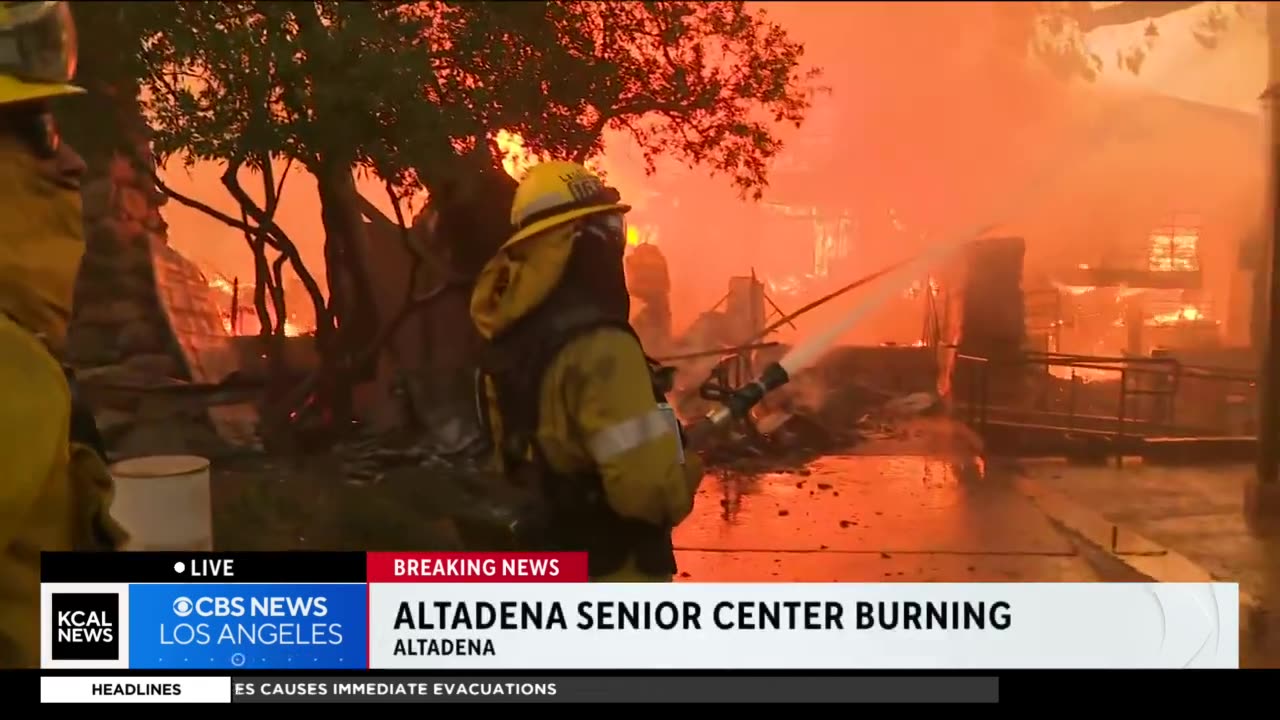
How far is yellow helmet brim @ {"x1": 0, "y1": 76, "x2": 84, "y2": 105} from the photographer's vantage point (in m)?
1.47

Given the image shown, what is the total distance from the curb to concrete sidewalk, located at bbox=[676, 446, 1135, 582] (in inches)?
1.2

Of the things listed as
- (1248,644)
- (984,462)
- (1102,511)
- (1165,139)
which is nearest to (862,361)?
(984,462)

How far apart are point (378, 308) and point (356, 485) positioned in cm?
48

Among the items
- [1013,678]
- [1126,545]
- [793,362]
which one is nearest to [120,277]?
[793,362]

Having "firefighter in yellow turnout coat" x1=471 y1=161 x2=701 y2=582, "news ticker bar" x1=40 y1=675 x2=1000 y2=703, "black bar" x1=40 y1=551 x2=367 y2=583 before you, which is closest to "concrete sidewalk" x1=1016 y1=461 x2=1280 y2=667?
"news ticker bar" x1=40 y1=675 x2=1000 y2=703

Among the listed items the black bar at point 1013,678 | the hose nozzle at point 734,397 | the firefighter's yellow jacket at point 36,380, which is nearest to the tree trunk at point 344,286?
the firefighter's yellow jacket at point 36,380

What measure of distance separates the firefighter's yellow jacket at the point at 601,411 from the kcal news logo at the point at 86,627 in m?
1.19

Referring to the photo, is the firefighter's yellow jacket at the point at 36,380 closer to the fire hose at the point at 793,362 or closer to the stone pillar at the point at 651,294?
the stone pillar at the point at 651,294

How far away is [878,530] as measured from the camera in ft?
6.95

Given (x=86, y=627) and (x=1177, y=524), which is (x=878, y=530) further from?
(x=86, y=627)

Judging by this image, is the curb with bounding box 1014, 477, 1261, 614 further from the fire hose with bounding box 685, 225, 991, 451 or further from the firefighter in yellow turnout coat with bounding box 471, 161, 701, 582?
the firefighter in yellow turnout coat with bounding box 471, 161, 701, 582

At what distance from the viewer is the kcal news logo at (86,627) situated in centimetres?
196

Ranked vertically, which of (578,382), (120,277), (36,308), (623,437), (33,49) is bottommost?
(623,437)

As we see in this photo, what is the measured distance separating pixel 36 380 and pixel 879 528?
186cm
